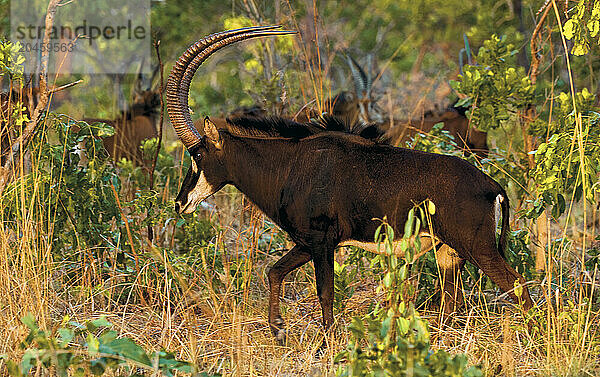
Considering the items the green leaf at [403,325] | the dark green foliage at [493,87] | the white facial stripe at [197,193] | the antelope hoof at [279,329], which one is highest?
the dark green foliage at [493,87]

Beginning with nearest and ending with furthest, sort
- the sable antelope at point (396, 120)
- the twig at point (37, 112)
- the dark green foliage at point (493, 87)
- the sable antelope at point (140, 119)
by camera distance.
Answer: the twig at point (37, 112)
the dark green foliage at point (493, 87)
the sable antelope at point (396, 120)
the sable antelope at point (140, 119)

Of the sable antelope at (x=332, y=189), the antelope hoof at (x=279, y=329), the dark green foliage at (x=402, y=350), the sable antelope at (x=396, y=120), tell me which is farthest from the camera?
the sable antelope at (x=396, y=120)

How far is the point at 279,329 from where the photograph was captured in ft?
14.2

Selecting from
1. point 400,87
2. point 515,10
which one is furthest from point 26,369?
point 400,87

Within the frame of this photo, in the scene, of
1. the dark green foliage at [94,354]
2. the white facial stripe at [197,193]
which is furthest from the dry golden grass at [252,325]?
the dark green foliage at [94,354]

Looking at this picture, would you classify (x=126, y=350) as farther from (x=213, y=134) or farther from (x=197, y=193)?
(x=213, y=134)

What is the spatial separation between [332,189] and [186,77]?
1.12 metres

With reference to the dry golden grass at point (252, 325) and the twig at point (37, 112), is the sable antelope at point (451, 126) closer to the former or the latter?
the dry golden grass at point (252, 325)

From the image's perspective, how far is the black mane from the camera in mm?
4379

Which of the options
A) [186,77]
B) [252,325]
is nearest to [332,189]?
[252,325]

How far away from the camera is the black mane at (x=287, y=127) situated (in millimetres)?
4379

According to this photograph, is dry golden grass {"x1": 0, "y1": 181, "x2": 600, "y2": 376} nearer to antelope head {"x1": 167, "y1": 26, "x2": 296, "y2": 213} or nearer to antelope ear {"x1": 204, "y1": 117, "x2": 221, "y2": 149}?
antelope head {"x1": 167, "y1": 26, "x2": 296, "y2": 213}

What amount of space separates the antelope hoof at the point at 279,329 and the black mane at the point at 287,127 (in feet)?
3.33

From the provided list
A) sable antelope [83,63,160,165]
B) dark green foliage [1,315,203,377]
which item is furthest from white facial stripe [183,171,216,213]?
sable antelope [83,63,160,165]
